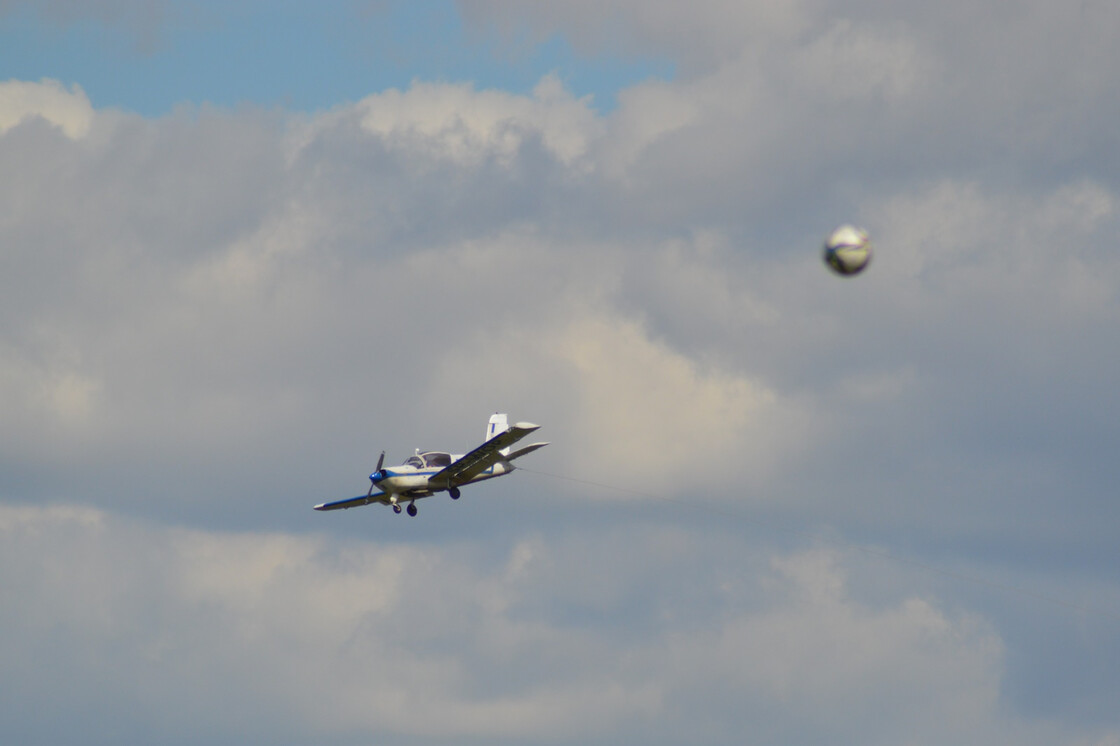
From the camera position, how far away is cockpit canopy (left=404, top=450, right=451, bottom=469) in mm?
103312

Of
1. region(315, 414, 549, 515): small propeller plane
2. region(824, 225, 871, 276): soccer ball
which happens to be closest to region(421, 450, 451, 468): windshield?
region(315, 414, 549, 515): small propeller plane

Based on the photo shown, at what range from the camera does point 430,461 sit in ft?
339

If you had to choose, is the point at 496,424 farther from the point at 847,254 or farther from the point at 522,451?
the point at 847,254

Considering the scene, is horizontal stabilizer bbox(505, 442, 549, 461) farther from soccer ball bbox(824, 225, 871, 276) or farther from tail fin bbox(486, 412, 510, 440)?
soccer ball bbox(824, 225, 871, 276)

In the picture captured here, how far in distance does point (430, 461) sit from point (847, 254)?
40039 millimetres

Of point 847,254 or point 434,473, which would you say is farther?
point 434,473

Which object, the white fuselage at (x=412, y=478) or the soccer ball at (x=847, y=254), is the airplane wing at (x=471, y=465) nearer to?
the white fuselage at (x=412, y=478)

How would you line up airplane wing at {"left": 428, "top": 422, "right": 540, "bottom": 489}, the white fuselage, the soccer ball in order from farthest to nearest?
1. the white fuselage
2. airplane wing at {"left": 428, "top": 422, "right": 540, "bottom": 489}
3. the soccer ball

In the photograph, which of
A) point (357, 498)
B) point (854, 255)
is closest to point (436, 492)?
point (357, 498)

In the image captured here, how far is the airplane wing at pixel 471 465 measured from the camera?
99.9 m

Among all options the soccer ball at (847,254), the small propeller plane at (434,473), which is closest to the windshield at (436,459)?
the small propeller plane at (434,473)

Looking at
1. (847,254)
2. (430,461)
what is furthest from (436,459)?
(847,254)

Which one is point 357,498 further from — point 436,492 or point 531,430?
point 531,430

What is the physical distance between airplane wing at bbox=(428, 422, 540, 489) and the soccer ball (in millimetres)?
33202
